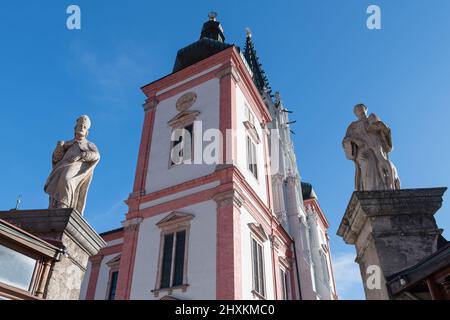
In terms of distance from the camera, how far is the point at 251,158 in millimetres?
20406

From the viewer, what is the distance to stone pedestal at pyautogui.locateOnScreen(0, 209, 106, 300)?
17.0ft

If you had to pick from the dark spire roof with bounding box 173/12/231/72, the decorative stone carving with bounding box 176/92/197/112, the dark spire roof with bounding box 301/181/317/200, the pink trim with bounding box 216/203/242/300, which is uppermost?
the dark spire roof with bounding box 173/12/231/72

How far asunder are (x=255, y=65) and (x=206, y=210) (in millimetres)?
35477

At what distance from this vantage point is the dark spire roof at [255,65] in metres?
43.8

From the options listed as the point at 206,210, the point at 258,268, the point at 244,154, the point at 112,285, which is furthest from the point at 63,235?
the point at 112,285

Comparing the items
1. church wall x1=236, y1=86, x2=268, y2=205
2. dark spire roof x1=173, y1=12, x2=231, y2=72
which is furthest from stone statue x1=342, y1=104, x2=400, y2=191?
dark spire roof x1=173, y1=12, x2=231, y2=72

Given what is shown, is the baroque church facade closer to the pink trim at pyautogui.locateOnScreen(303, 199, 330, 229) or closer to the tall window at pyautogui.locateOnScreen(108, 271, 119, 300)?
the tall window at pyautogui.locateOnScreen(108, 271, 119, 300)

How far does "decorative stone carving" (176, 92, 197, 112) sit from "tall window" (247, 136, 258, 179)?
374 centimetres

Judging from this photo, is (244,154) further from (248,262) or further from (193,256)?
(193,256)

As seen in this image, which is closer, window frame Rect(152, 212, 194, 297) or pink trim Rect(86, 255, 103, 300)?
window frame Rect(152, 212, 194, 297)

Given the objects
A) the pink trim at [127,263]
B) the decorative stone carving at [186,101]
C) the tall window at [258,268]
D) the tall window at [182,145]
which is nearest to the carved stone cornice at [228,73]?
the decorative stone carving at [186,101]

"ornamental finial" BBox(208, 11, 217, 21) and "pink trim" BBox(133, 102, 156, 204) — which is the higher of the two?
"ornamental finial" BBox(208, 11, 217, 21)

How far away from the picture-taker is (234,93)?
1984cm
